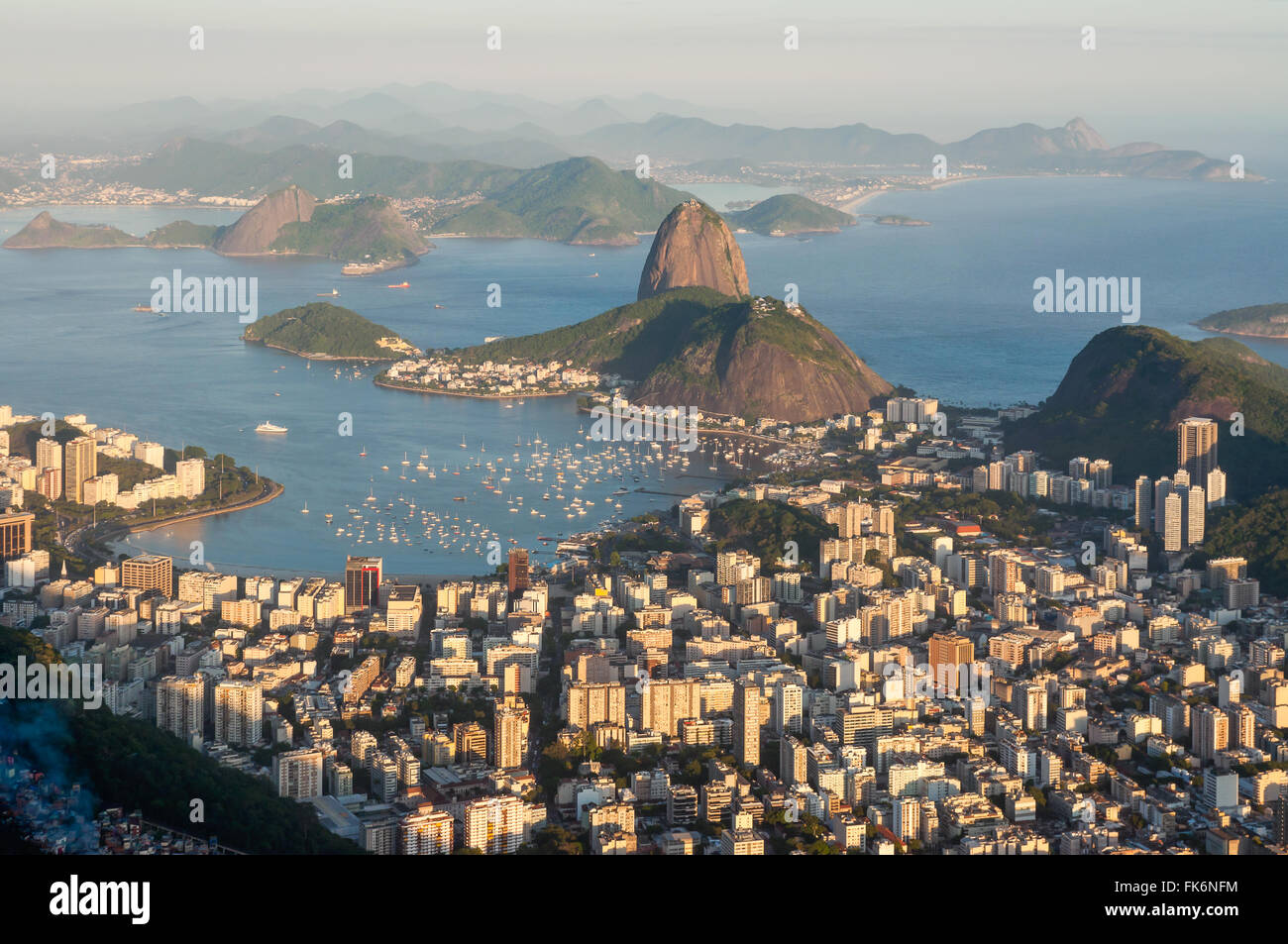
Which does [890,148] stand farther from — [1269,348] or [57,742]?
[57,742]

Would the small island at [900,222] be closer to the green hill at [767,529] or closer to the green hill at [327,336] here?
the green hill at [327,336]

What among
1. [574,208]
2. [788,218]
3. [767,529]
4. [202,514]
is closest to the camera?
[767,529]

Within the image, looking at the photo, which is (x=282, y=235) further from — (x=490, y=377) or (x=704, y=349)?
(x=704, y=349)

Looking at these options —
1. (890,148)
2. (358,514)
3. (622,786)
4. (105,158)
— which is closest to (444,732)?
(622,786)

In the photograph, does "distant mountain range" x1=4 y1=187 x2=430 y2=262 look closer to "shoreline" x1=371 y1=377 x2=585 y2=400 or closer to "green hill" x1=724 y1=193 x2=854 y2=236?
"green hill" x1=724 y1=193 x2=854 y2=236

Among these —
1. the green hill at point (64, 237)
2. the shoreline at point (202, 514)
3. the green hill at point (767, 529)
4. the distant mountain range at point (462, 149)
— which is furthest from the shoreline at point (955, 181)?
the green hill at point (767, 529)

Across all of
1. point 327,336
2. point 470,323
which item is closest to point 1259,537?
point 327,336
